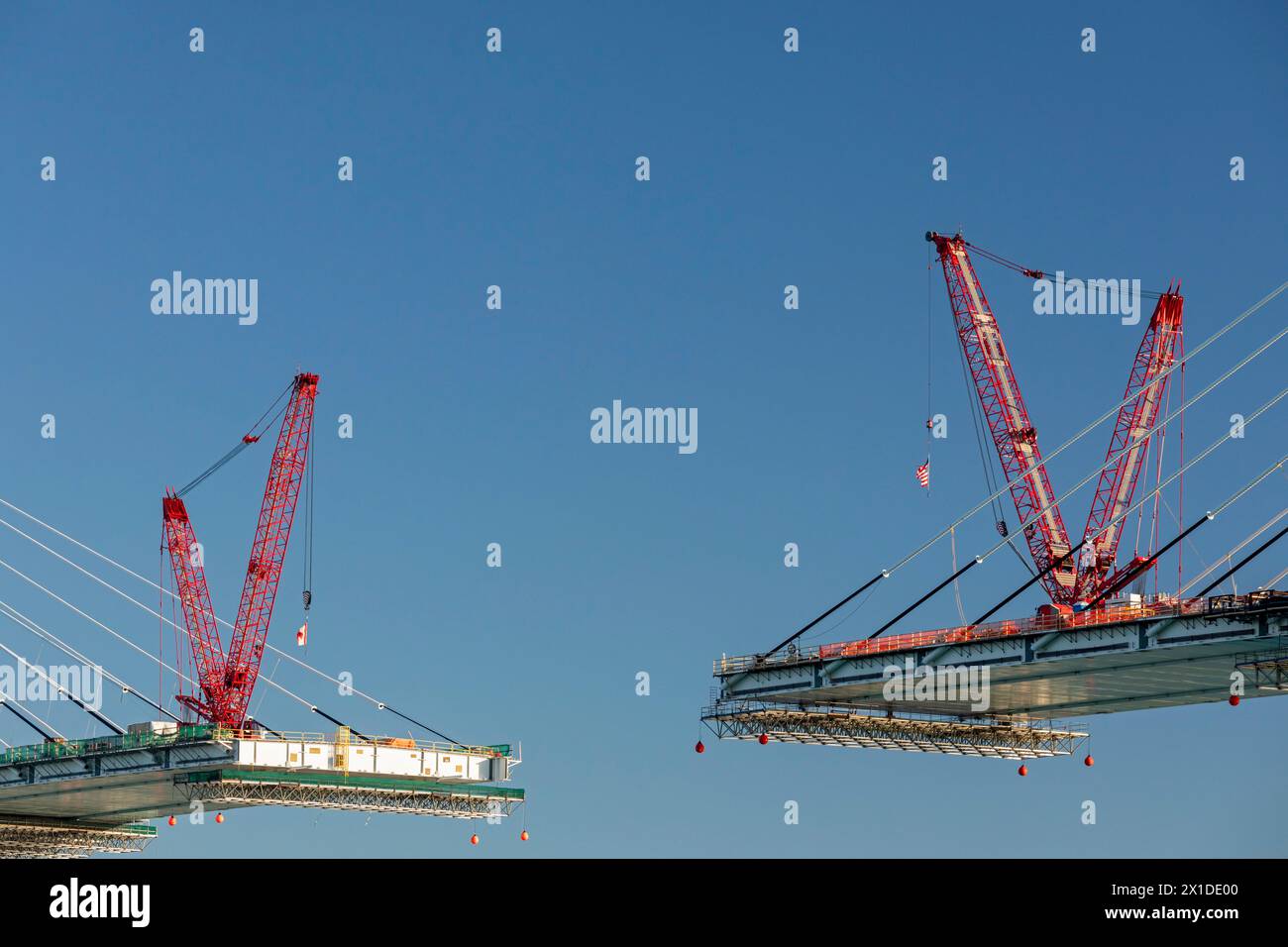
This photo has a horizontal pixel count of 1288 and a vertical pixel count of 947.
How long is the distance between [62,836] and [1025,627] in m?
93.7

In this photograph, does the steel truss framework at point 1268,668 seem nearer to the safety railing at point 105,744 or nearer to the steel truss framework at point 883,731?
the steel truss framework at point 883,731

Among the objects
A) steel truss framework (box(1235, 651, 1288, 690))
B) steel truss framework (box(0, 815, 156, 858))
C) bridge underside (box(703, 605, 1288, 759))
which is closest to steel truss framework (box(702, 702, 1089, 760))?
bridge underside (box(703, 605, 1288, 759))

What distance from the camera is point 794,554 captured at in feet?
522

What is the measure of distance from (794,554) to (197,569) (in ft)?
174

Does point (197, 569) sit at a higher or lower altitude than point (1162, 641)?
higher

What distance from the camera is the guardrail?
413ft

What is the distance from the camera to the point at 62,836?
19650cm

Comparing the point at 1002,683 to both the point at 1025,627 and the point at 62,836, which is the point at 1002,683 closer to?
the point at 1025,627

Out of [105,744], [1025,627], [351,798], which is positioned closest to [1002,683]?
[1025,627]

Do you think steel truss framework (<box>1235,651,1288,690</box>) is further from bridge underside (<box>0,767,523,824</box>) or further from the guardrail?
bridge underside (<box>0,767,523,824</box>)
